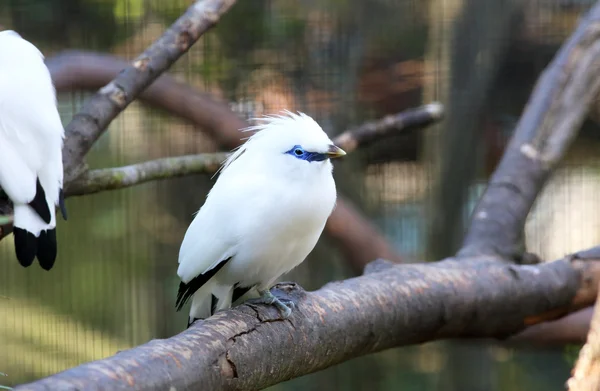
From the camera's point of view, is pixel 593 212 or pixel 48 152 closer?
pixel 48 152

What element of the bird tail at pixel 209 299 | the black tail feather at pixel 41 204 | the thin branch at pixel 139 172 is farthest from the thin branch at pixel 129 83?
the bird tail at pixel 209 299

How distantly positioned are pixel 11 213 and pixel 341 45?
1.25 meters

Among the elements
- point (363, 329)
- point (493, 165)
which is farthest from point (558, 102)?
point (363, 329)

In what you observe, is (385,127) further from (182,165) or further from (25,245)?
(25,245)

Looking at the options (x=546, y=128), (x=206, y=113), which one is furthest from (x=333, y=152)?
(x=206, y=113)

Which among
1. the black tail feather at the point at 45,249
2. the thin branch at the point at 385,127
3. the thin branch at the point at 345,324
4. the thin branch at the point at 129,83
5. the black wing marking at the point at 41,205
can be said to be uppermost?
the thin branch at the point at 129,83

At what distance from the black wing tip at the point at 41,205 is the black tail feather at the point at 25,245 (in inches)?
1.5

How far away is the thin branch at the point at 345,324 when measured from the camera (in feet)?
2.87

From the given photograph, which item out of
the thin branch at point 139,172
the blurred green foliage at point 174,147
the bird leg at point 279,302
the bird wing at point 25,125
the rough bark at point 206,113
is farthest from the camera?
the blurred green foliage at point 174,147

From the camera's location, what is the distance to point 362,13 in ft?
7.76

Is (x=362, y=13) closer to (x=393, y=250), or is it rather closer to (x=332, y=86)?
(x=332, y=86)

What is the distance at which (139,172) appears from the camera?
154 cm

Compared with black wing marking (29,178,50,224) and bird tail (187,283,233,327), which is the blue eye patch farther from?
black wing marking (29,178,50,224)

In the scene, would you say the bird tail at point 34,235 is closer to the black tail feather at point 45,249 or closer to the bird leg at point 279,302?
the black tail feather at point 45,249
